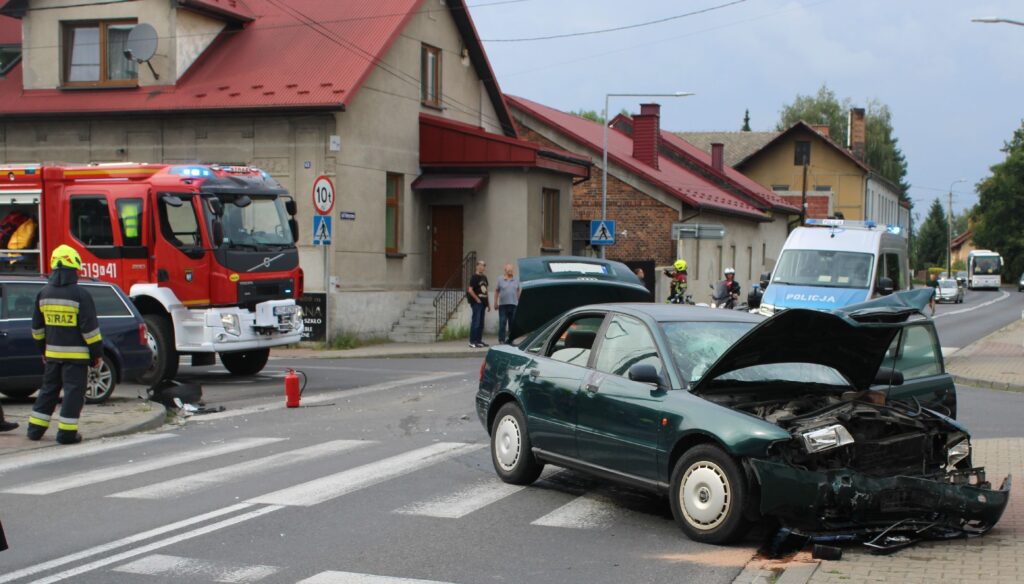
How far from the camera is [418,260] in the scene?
29.8 m

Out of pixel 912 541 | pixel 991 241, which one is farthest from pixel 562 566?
pixel 991 241

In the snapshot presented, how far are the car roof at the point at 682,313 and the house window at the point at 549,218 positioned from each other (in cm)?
2136

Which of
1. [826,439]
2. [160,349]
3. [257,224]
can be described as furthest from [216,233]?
[826,439]

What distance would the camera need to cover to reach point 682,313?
8.80 metres

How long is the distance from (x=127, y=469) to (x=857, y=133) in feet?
279

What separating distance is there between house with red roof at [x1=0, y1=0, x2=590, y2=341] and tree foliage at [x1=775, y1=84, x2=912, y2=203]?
6437 cm

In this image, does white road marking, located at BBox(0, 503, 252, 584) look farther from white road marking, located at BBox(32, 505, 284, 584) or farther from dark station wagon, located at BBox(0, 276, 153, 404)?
dark station wagon, located at BBox(0, 276, 153, 404)

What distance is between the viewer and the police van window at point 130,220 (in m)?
17.6

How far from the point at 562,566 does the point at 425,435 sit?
5.67 meters

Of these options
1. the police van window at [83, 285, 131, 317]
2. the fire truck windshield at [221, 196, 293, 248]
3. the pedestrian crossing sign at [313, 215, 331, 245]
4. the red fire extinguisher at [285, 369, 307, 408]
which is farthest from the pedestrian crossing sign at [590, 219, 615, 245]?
the police van window at [83, 285, 131, 317]

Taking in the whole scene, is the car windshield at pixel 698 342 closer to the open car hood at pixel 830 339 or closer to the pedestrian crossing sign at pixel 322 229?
the open car hood at pixel 830 339

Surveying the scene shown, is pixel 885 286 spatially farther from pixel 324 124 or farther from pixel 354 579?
pixel 354 579

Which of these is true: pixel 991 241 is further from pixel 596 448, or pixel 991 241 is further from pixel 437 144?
pixel 596 448

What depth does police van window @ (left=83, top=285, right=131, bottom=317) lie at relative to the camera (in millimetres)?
15359
